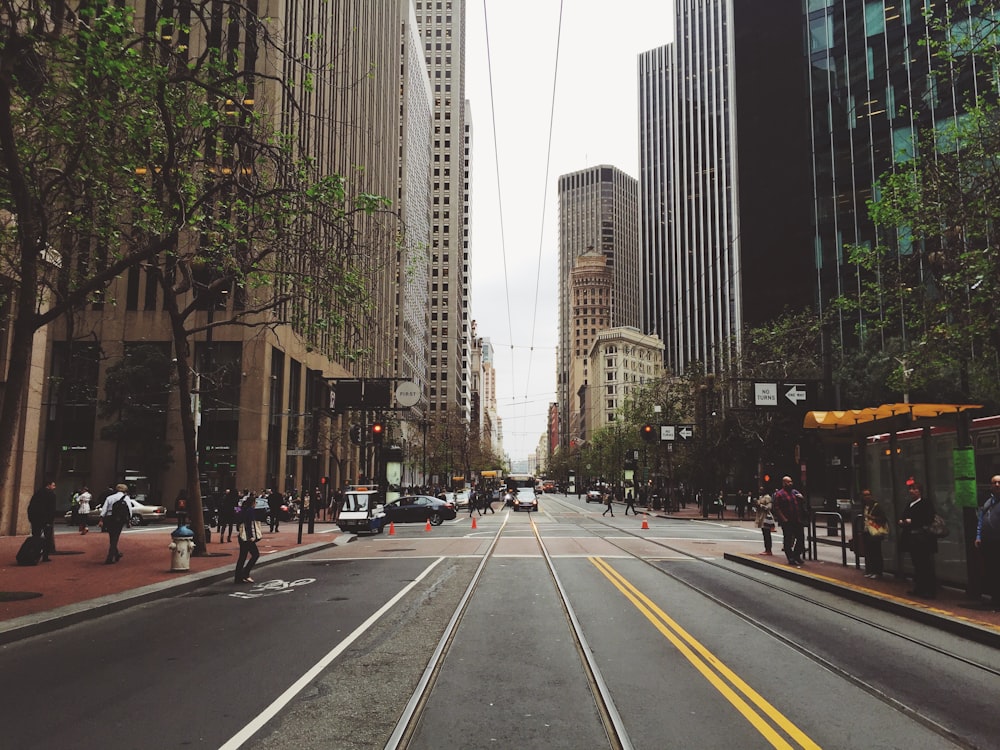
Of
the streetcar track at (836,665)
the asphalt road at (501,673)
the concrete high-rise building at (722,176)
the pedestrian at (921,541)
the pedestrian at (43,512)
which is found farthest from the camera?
the concrete high-rise building at (722,176)

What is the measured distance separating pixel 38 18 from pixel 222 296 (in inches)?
364

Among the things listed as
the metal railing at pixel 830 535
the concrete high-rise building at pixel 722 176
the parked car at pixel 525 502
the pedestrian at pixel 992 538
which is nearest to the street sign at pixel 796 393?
the metal railing at pixel 830 535

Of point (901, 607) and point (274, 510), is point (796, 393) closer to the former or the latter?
point (901, 607)

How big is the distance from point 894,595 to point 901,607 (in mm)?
1084

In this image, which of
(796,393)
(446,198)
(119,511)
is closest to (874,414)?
(119,511)

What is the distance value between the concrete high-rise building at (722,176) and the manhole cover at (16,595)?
44233 millimetres

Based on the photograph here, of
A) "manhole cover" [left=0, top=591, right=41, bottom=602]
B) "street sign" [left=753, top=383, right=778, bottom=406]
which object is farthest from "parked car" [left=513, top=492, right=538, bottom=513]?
"manhole cover" [left=0, top=591, right=41, bottom=602]

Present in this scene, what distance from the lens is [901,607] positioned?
35.2ft

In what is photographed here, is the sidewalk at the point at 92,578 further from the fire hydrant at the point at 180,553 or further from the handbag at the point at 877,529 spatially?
the handbag at the point at 877,529

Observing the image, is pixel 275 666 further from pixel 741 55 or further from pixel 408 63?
pixel 408 63

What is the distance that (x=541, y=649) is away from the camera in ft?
27.1

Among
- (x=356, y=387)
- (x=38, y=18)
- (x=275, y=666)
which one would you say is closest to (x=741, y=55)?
(x=356, y=387)

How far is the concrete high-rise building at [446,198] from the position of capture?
493 ft

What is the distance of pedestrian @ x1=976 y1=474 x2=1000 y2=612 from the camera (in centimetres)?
1005
